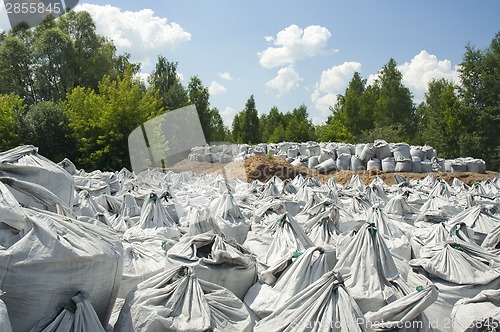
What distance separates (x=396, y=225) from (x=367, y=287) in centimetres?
236

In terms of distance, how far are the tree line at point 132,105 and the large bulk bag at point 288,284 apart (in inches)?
379

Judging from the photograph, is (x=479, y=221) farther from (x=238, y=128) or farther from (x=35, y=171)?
(x=238, y=128)

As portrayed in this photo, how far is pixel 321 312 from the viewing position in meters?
2.60

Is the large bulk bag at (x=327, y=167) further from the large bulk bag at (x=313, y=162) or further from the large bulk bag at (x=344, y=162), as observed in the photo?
the large bulk bag at (x=313, y=162)

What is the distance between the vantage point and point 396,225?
5.67 m

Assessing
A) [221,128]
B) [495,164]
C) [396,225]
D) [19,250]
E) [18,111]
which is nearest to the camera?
[19,250]

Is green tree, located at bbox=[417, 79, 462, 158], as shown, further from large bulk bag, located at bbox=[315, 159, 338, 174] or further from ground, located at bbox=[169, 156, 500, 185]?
large bulk bag, located at bbox=[315, 159, 338, 174]

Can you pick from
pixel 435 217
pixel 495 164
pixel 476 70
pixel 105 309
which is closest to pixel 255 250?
pixel 105 309

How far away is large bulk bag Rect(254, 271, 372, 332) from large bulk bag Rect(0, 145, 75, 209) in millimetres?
1917

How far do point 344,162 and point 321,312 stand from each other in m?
13.6

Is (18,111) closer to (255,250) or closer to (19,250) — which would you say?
(255,250)

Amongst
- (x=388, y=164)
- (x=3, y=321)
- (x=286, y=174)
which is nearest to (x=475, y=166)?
(x=388, y=164)

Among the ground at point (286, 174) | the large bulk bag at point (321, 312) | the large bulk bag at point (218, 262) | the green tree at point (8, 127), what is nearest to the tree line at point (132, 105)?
the green tree at point (8, 127)

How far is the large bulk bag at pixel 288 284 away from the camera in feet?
10.2
